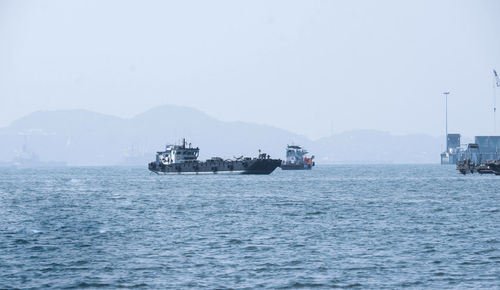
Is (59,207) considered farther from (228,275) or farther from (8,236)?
(228,275)

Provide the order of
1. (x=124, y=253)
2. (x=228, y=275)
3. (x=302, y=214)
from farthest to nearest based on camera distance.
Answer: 1. (x=302, y=214)
2. (x=124, y=253)
3. (x=228, y=275)

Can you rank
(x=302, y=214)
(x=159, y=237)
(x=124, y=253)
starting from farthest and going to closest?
(x=302, y=214), (x=159, y=237), (x=124, y=253)

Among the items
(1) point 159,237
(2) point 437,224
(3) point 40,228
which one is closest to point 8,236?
(3) point 40,228

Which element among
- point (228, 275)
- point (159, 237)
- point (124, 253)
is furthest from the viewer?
point (159, 237)

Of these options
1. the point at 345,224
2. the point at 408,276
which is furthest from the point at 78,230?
the point at 408,276

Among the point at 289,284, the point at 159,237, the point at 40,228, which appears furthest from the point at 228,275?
the point at 40,228

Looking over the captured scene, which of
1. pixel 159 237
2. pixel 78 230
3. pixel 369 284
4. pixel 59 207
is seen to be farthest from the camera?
pixel 59 207

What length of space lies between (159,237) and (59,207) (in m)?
39.0

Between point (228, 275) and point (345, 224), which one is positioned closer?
point (228, 275)

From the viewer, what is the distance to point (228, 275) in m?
40.0

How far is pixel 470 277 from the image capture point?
129 feet

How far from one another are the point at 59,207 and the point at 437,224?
150 ft

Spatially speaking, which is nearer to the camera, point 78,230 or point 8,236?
point 8,236

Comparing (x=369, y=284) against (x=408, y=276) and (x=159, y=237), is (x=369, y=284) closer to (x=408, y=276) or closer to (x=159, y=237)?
(x=408, y=276)
